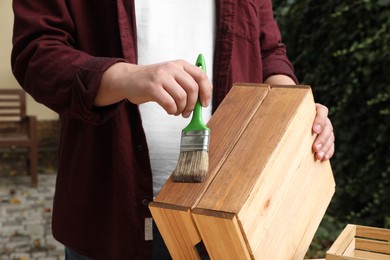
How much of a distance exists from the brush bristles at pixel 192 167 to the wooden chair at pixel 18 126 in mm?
5696

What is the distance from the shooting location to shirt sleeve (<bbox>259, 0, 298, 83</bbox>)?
171cm

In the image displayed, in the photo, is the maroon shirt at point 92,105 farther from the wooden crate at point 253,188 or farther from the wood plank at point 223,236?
the wood plank at point 223,236

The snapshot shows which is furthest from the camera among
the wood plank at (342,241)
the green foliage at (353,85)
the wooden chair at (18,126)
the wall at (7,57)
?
the wall at (7,57)

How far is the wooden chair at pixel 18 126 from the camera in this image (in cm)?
667

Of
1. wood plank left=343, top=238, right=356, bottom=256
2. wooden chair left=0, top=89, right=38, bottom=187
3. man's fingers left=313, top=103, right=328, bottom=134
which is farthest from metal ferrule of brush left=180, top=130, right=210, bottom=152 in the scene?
wooden chair left=0, top=89, right=38, bottom=187

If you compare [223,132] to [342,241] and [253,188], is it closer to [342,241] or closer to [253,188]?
[253,188]

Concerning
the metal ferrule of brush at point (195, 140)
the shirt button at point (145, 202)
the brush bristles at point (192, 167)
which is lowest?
the shirt button at point (145, 202)

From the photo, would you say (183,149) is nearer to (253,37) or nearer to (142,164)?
(142,164)

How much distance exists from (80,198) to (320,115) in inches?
24.3

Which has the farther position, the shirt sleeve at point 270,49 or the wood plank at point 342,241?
the shirt sleeve at point 270,49

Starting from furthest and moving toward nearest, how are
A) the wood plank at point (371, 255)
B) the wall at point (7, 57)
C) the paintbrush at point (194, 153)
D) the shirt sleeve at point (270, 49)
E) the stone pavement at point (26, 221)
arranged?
the wall at point (7, 57) < the stone pavement at point (26, 221) < the shirt sleeve at point (270, 49) < the wood plank at point (371, 255) < the paintbrush at point (194, 153)

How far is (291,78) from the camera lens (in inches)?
67.3

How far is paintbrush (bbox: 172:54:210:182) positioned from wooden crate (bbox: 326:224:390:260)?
0.36 meters

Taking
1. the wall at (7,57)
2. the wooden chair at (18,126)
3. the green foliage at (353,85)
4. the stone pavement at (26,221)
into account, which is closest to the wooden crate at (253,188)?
the green foliage at (353,85)
